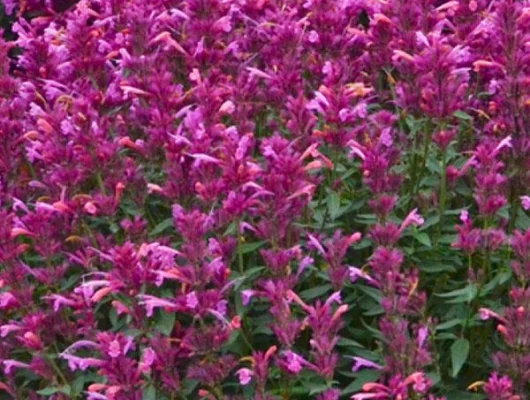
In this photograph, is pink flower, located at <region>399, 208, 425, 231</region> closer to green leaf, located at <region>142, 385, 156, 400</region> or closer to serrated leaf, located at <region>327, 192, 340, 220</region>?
serrated leaf, located at <region>327, 192, 340, 220</region>

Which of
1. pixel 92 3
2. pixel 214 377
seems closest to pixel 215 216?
pixel 214 377

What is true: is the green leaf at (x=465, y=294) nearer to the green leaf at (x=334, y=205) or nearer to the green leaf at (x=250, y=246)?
the green leaf at (x=334, y=205)

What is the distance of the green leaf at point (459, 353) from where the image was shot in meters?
2.73

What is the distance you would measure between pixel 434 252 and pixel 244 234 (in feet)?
1.77

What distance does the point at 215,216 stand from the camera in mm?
2861

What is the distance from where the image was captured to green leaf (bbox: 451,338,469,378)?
2.73 metres

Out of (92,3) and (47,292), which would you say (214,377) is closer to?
(47,292)

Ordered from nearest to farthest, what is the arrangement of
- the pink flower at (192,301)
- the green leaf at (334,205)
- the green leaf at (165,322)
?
the pink flower at (192,301) < the green leaf at (165,322) < the green leaf at (334,205)

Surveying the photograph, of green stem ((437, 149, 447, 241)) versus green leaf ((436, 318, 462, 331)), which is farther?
green stem ((437, 149, 447, 241))

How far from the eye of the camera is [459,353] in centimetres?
277

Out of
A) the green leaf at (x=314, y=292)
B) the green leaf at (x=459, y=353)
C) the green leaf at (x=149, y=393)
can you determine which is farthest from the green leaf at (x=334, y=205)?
the green leaf at (x=149, y=393)

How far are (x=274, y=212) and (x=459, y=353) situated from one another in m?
0.59

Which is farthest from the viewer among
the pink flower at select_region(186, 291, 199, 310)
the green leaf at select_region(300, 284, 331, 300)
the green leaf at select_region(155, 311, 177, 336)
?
the green leaf at select_region(300, 284, 331, 300)

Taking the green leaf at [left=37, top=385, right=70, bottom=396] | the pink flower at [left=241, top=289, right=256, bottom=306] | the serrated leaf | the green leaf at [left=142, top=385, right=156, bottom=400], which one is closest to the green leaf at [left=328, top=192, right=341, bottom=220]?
the serrated leaf
